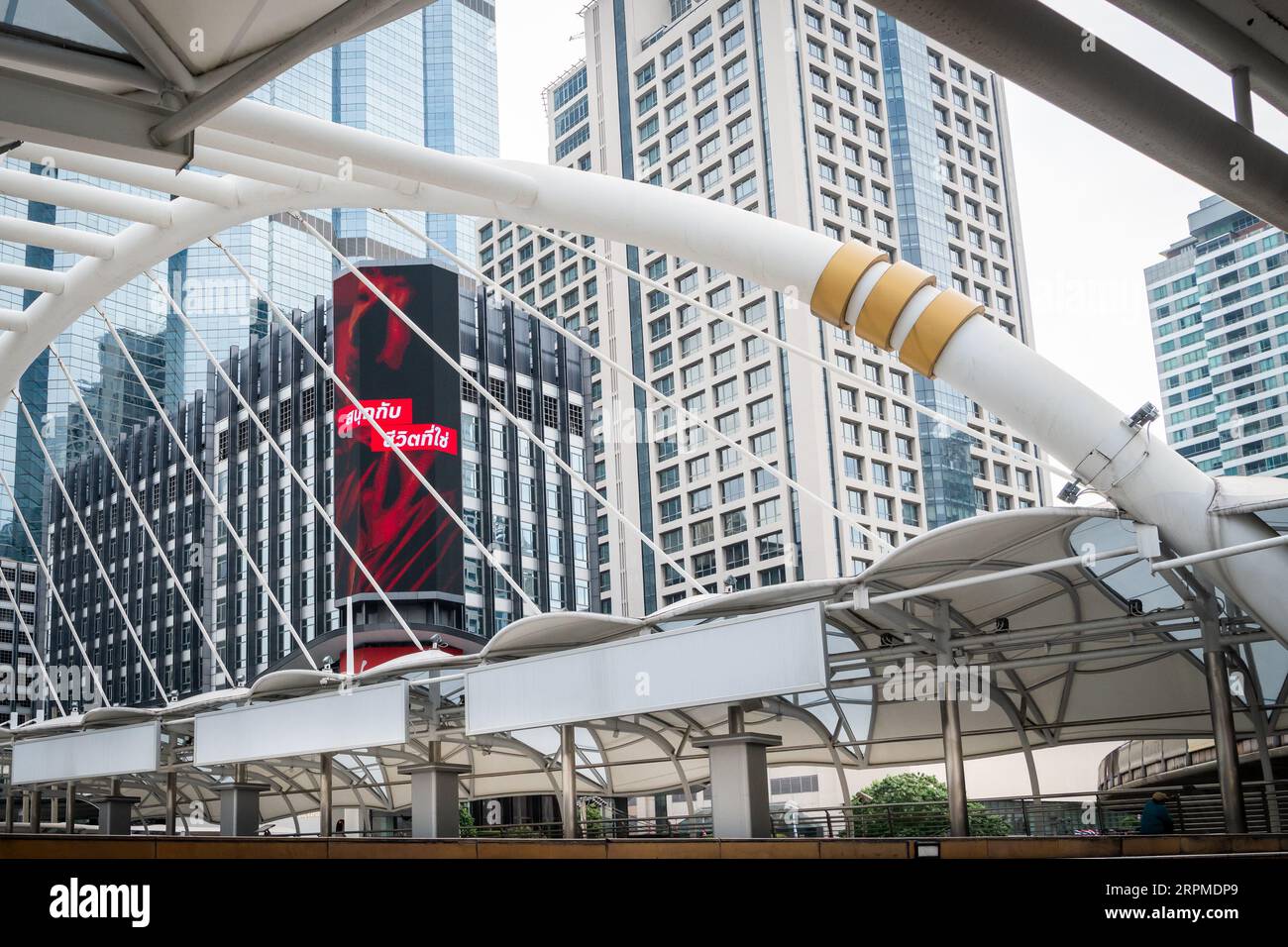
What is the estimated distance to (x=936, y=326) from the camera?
592 inches

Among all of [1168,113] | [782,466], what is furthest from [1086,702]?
[782,466]

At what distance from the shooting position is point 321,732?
74.5 feet

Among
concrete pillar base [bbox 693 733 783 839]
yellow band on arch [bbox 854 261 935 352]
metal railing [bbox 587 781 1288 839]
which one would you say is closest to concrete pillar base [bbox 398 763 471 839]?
metal railing [bbox 587 781 1288 839]

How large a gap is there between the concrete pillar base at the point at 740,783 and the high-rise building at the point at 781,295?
56.4m

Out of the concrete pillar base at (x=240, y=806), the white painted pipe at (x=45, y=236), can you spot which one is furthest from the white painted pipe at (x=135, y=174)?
the concrete pillar base at (x=240, y=806)

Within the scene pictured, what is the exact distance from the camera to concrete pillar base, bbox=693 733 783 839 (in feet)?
64.6

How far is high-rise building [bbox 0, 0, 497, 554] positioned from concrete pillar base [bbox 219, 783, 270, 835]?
Answer: 99.5 metres

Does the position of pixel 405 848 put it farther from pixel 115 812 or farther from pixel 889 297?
pixel 115 812

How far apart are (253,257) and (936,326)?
155 m

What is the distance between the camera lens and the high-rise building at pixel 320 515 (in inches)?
2992

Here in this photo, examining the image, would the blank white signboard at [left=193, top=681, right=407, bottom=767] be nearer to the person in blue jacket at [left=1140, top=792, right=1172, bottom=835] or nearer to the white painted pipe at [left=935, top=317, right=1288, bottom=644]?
the person in blue jacket at [left=1140, top=792, right=1172, bottom=835]
